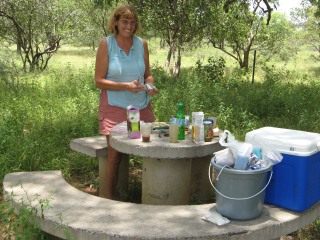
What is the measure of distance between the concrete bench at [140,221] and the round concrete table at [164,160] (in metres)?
0.48

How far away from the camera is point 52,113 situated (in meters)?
6.38

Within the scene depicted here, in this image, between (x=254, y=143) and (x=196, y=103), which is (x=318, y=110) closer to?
(x=196, y=103)

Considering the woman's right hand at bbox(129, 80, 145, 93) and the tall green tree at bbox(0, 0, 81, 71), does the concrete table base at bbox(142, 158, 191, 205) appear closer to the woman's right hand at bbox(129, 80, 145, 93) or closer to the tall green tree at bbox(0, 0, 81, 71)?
the woman's right hand at bbox(129, 80, 145, 93)

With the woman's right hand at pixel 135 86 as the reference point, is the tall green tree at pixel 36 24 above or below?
above

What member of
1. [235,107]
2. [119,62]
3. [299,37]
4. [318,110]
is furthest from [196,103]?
[299,37]

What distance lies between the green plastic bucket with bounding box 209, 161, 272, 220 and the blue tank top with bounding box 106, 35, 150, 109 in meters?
1.23

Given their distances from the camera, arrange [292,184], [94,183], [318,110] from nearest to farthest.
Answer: [292,184], [94,183], [318,110]

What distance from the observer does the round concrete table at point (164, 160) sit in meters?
3.04

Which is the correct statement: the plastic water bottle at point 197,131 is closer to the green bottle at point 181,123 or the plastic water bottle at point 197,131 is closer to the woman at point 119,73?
the green bottle at point 181,123

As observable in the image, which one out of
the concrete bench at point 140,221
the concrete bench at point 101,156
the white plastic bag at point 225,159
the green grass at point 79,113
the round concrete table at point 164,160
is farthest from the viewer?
the green grass at point 79,113

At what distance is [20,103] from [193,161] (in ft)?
12.5

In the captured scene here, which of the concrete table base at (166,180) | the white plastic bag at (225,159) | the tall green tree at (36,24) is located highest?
the tall green tree at (36,24)

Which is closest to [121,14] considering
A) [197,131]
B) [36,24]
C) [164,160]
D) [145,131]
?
[145,131]

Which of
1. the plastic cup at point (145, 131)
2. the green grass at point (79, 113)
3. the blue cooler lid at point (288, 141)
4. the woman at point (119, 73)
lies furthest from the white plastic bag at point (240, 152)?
the green grass at point (79, 113)
